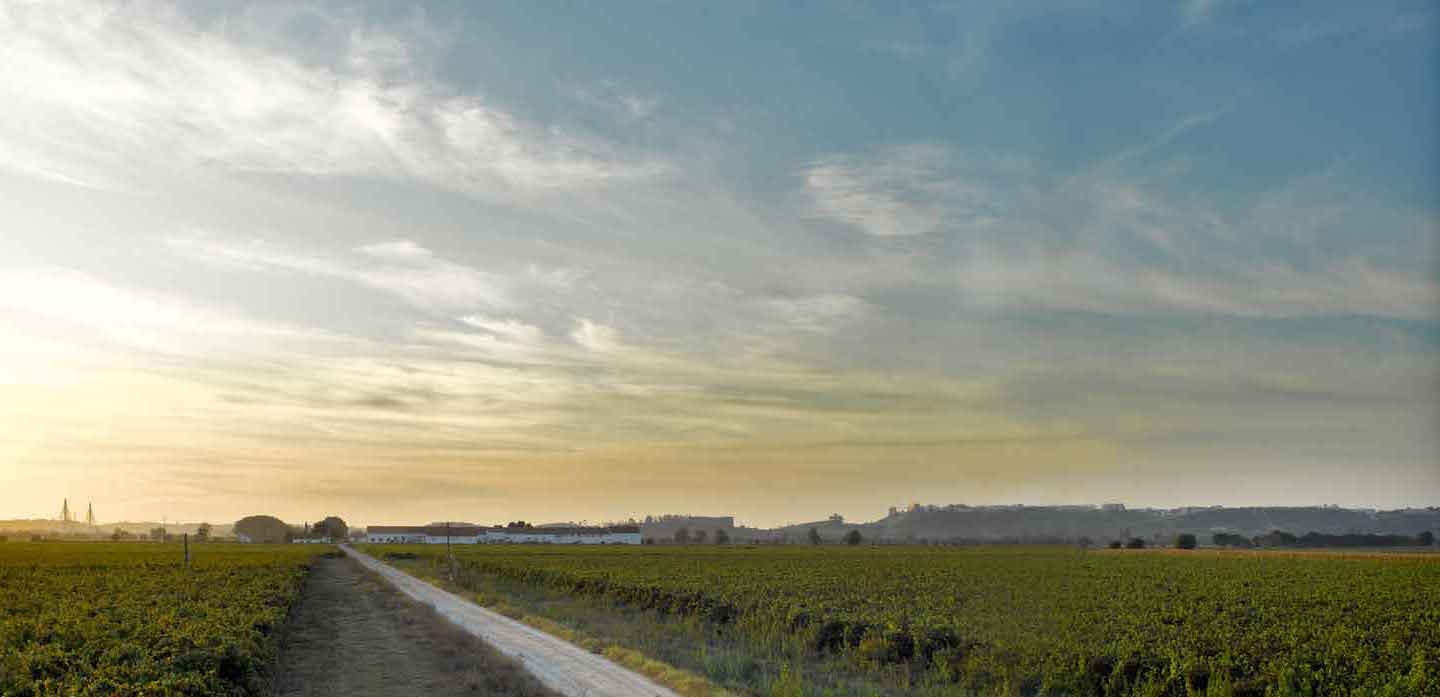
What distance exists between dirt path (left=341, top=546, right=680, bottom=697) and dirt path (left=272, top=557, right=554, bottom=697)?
22.0 inches

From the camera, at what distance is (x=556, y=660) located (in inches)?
1015

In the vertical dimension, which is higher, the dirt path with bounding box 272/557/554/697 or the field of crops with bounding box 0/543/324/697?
the field of crops with bounding box 0/543/324/697

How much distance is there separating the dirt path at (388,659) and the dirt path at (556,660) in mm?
558

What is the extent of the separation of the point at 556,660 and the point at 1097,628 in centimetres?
1405

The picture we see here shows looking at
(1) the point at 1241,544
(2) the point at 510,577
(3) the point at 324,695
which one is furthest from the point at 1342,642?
(1) the point at 1241,544

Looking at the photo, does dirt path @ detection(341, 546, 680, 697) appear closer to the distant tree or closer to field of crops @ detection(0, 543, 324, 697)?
field of crops @ detection(0, 543, 324, 697)

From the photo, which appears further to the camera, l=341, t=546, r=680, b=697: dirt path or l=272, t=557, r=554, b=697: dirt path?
l=272, t=557, r=554, b=697: dirt path

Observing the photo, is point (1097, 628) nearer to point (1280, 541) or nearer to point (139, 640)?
point (139, 640)

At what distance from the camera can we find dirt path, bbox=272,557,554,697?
902 inches

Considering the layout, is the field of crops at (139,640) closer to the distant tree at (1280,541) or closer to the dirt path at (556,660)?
the dirt path at (556,660)

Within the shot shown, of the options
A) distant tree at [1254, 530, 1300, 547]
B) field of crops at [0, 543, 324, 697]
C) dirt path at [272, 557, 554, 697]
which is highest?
field of crops at [0, 543, 324, 697]

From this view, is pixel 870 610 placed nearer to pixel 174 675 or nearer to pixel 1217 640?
pixel 1217 640

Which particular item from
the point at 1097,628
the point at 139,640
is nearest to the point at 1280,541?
the point at 1097,628

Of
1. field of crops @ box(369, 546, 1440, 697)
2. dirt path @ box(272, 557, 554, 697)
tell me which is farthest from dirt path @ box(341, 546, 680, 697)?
field of crops @ box(369, 546, 1440, 697)
